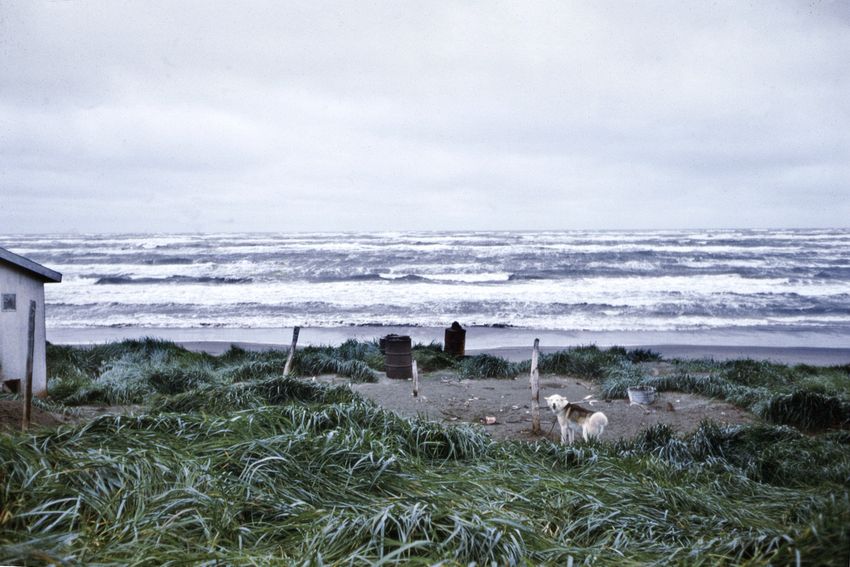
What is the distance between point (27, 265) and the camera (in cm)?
583

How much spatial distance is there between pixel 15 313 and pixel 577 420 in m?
5.05

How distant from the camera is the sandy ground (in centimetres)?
595

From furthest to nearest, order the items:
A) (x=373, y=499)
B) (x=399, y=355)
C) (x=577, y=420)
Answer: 1. (x=399, y=355)
2. (x=577, y=420)
3. (x=373, y=499)

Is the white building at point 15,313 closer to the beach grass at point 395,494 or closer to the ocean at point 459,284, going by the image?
the beach grass at point 395,494

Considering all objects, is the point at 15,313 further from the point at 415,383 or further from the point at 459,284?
the point at 459,284

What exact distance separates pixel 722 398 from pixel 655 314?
937 centimetres

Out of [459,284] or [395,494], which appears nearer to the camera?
[395,494]

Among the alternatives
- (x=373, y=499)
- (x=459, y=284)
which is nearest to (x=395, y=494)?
(x=373, y=499)

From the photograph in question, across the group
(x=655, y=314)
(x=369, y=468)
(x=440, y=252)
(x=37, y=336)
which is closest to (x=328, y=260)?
(x=440, y=252)

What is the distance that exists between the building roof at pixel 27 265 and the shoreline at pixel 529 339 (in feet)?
14.3

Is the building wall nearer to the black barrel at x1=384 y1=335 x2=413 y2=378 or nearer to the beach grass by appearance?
the beach grass

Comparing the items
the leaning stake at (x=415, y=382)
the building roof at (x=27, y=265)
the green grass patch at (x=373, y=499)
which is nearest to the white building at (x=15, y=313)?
the building roof at (x=27, y=265)

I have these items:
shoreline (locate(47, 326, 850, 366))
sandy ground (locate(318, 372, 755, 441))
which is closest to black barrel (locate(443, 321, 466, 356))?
shoreline (locate(47, 326, 850, 366))

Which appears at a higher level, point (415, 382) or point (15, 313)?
point (15, 313)
